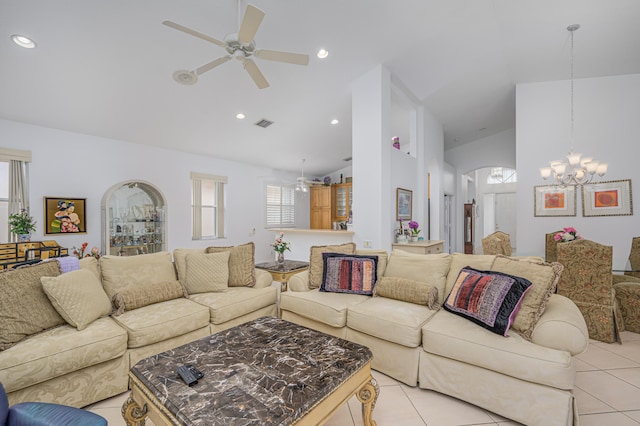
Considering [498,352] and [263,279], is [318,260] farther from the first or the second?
[498,352]

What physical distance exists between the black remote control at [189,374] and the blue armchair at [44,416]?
0.33 m

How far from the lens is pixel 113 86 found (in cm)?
327

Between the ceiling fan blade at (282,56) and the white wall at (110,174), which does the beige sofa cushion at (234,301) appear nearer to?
the ceiling fan blade at (282,56)

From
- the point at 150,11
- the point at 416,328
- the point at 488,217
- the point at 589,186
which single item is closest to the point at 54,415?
the point at 416,328

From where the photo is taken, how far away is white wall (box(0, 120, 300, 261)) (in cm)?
384

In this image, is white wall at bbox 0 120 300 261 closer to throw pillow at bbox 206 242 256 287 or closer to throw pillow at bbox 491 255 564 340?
throw pillow at bbox 206 242 256 287

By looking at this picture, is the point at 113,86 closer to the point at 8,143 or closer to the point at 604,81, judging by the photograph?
the point at 8,143

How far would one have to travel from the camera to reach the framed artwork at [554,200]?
4.56m

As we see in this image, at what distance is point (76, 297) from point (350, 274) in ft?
7.48

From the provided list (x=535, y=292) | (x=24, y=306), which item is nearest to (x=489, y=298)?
(x=535, y=292)

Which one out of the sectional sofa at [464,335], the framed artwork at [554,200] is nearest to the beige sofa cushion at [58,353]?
the sectional sofa at [464,335]

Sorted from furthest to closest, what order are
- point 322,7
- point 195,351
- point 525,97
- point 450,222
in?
point 450,222 → point 525,97 → point 322,7 → point 195,351

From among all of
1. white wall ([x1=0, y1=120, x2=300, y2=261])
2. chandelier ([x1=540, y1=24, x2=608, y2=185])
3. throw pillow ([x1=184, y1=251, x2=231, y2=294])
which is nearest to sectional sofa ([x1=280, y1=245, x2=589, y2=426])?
throw pillow ([x1=184, y1=251, x2=231, y2=294])

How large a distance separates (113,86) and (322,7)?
255cm
